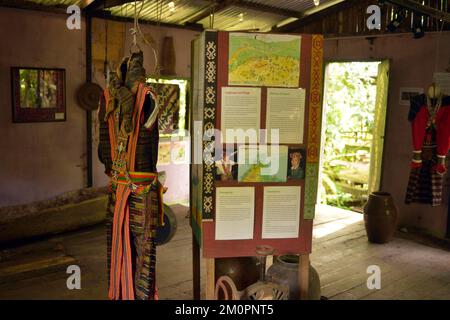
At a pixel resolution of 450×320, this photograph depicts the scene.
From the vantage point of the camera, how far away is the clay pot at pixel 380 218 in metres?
6.06

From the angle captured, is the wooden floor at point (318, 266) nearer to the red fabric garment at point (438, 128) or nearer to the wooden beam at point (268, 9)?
the red fabric garment at point (438, 128)

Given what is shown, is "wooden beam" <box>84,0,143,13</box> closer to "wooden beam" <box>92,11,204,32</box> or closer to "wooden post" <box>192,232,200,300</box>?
"wooden beam" <box>92,11,204,32</box>

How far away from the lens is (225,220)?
3.25 m

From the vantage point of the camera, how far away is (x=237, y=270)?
3.47 meters

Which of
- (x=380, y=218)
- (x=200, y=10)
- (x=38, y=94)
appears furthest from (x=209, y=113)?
(x=200, y=10)

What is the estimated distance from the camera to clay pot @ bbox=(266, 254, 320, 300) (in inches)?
137

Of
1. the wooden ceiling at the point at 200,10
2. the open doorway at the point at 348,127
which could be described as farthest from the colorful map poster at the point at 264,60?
the open doorway at the point at 348,127

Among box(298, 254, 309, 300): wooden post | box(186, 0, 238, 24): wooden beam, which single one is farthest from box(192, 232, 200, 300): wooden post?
box(186, 0, 238, 24): wooden beam

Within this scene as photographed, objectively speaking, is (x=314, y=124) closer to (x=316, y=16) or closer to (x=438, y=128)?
(x=438, y=128)

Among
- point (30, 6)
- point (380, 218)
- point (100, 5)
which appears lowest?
point (380, 218)

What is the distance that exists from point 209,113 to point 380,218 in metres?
3.72
